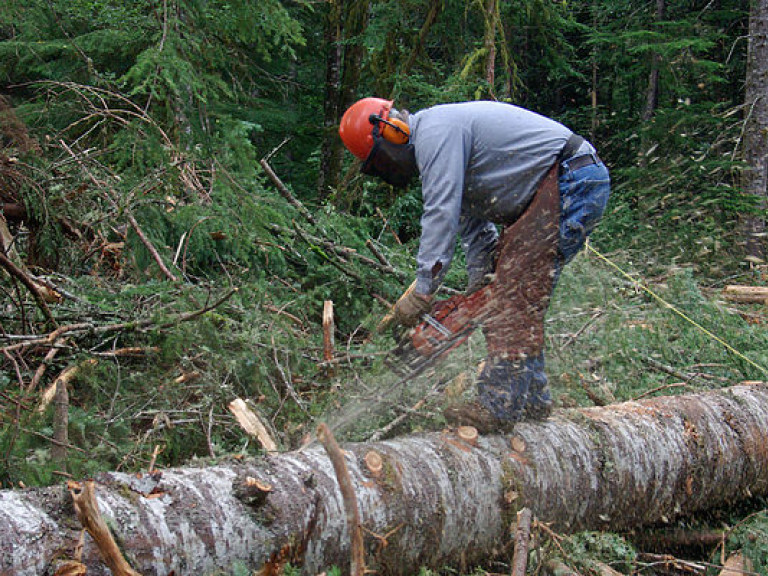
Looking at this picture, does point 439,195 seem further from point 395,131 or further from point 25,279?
point 25,279

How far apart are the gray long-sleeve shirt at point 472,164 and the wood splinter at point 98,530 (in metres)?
1.85

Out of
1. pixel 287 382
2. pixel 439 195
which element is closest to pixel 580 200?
pixel 439 195

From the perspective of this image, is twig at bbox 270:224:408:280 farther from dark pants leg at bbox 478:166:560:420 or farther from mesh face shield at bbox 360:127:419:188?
dark pants leg at bbox 478:166:560:420

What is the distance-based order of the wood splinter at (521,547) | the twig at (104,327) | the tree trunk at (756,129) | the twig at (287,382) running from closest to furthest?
the wood splinter at (521,547) < the twig at (104,327) < the twig at (287,382) < the tree trunk at (756,129)

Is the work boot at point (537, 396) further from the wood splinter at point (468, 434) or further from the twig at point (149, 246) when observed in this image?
the twig at point (149, 246)

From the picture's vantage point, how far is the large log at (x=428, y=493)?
1.98 metres

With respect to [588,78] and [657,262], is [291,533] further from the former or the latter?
[588,78]

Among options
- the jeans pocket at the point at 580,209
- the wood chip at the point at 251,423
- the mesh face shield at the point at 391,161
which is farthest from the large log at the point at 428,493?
the mesh face shield at the point at 391,161

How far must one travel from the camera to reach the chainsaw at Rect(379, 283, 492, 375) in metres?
3.34

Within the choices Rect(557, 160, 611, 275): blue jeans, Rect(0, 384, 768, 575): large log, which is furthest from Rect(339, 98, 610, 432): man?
Rect(0, 384, 768, 575): large log

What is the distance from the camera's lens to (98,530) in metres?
1.77

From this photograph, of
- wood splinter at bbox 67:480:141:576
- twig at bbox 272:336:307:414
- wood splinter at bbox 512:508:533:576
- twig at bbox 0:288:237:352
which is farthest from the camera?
twig at bbox 272:336:307:414

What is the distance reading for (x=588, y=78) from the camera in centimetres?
1573

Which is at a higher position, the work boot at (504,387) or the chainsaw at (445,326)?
the chainsaw at (445,326)
